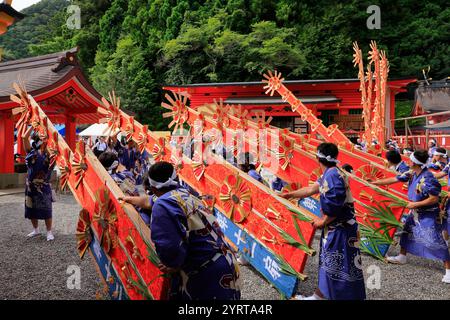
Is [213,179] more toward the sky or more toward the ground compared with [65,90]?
more toward the ground

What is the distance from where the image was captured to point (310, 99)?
19156 millimetres

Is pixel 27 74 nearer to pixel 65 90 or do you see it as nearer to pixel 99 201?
pixel 65 90

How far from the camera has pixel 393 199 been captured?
188 inches

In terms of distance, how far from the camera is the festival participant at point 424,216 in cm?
423

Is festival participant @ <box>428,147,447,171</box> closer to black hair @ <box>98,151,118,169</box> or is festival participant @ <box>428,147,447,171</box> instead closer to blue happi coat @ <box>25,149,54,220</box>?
black hair @ <box>98,151,118,169</box>

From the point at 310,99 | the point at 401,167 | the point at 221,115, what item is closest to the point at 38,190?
the point at 221,115

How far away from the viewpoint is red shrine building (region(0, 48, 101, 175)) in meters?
10.6

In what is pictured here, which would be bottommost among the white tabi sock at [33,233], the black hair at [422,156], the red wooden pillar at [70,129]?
the white tabi sock at [33,233]

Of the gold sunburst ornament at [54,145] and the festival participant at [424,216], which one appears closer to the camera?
the gold sunburst ornament at [54,145]

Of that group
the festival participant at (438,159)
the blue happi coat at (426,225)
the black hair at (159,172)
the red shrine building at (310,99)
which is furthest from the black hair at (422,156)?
the red shrine building at (310,99)

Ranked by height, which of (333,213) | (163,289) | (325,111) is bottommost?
(163,289)

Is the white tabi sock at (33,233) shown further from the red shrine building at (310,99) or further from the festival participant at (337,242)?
the red shrine building at (310,99)

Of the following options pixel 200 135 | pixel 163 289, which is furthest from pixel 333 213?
pixel 200 135

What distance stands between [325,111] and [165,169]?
63.9 feet
